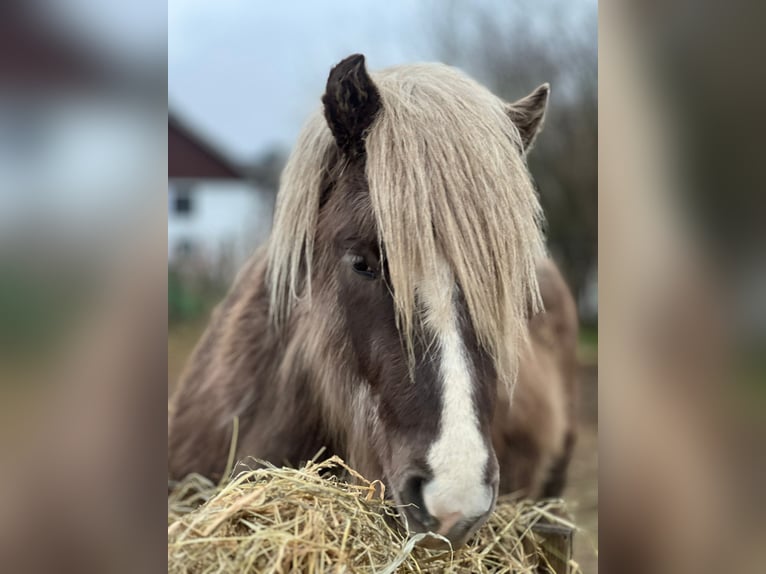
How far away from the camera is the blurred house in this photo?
128cm

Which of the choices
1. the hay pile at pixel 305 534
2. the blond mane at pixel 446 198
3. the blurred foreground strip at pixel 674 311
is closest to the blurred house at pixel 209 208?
the blond mane at pixel 446 198

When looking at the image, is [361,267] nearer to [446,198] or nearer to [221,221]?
[446,198]

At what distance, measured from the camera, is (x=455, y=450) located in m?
0.93

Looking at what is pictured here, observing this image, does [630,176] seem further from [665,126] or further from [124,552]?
[124,552]

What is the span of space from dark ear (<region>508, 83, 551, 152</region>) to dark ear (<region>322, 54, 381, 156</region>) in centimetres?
30

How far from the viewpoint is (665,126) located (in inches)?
44.5

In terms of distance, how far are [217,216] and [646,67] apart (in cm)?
96

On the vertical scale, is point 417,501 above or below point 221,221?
below

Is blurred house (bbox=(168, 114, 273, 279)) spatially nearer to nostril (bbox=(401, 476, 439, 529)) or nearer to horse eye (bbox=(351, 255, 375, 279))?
horse eye (bbox=(351, 255, 375, 279))

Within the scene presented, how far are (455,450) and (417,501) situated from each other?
0.39 ft

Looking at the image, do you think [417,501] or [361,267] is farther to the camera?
[361,267]

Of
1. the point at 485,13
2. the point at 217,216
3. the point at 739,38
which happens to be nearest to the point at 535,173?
the point at 485,13

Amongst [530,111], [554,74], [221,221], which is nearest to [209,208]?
[221,221]

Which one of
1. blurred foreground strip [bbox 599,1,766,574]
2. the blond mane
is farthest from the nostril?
blurred foreground strip [bbox 599,1,766,574]
